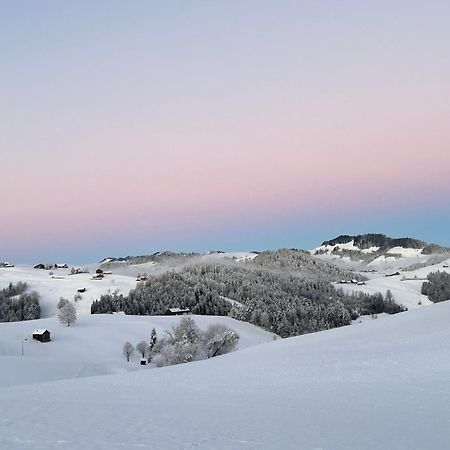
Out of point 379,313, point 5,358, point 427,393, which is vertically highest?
point 427,393

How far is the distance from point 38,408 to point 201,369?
43.2 feet

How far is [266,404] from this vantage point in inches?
675

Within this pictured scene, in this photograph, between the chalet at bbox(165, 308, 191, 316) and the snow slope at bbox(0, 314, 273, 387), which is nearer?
the snow slope at bbox(0, 314, 273, 387)

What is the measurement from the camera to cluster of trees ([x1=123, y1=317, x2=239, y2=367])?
6631cm

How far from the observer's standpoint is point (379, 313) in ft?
596

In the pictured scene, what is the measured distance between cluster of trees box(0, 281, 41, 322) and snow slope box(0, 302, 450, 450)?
12476 centimetres

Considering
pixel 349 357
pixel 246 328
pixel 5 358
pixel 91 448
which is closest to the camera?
pixel 91 448

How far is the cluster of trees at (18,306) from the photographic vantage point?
134863 mm

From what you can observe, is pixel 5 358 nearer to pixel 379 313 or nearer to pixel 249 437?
pixel 249 437

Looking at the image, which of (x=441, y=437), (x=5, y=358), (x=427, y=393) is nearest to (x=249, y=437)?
(x=441, y=437)

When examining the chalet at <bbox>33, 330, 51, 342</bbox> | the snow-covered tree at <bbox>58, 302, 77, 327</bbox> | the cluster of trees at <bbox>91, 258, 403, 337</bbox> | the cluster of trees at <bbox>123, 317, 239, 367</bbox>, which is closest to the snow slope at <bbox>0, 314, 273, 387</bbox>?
the chalet at <bbox>33, 330, 51, 342</bbox>

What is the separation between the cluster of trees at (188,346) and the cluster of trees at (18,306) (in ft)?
243

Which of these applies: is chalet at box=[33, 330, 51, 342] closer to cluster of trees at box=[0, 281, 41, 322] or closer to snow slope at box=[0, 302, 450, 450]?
cluster of trees at box=[0, 281, 41, 322]

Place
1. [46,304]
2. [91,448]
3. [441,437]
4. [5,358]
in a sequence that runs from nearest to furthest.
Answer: [91,448], [441,437], [5,358], [46,304]
